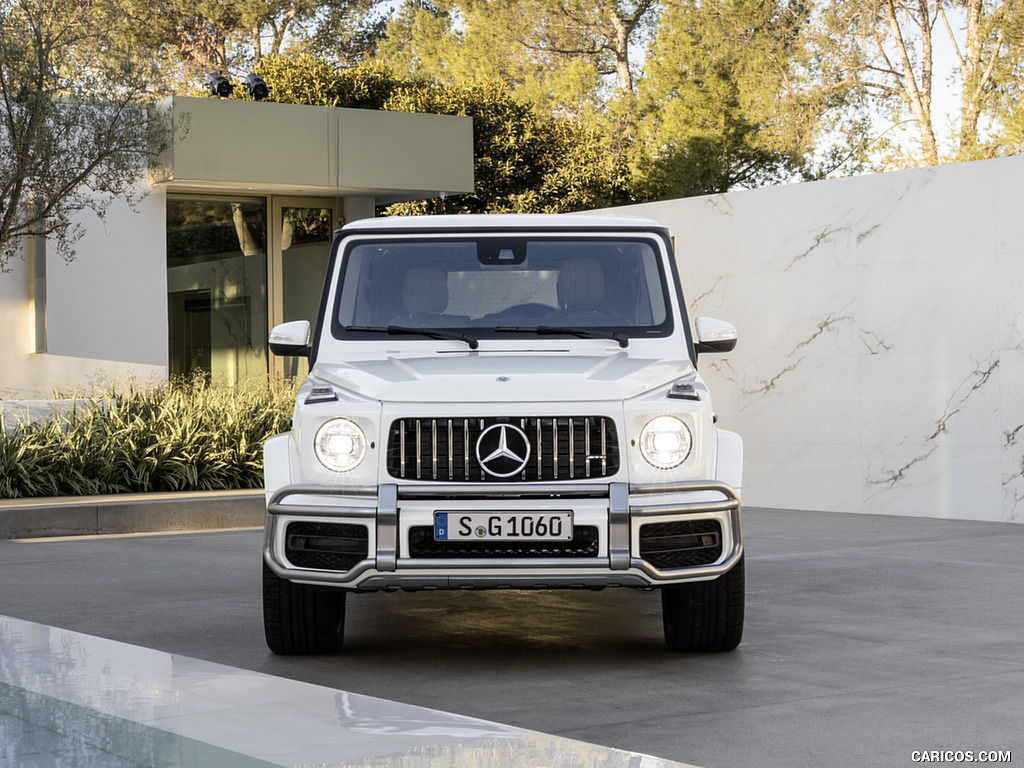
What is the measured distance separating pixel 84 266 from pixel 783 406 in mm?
9326

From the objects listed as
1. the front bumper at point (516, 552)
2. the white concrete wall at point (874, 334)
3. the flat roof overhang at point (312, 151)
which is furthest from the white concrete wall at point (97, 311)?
the front bumper at point (516, 552)

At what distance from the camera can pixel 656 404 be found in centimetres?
610

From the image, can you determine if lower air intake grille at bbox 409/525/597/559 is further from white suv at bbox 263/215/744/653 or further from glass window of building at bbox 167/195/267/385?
glass window of building at bbox 167/195/267/385

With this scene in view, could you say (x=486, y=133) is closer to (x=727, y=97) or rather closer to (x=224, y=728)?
(x=727, y=97)

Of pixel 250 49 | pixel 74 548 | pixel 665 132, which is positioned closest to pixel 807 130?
pixel 665 132

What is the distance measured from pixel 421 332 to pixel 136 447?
7.86 m

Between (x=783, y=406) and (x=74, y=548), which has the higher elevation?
(x=783, y=406)

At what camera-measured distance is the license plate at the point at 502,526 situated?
5.93 meters

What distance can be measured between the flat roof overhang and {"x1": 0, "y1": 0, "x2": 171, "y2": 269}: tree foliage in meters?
0.52

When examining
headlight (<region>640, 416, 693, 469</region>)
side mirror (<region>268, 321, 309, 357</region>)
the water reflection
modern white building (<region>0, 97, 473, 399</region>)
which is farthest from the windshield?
modern white building (<region>0, 97, 473, 399</region>)

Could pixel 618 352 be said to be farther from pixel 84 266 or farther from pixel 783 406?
pixel 84 266

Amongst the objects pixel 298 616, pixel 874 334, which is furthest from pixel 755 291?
pixel 298 616

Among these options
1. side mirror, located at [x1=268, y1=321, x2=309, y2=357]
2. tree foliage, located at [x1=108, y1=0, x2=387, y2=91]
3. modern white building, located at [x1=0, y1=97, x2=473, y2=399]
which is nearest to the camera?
side mirror, located at [x1=268, y1=321, x2=309, y2=357]

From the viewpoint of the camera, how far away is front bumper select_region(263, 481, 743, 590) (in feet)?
19.4
